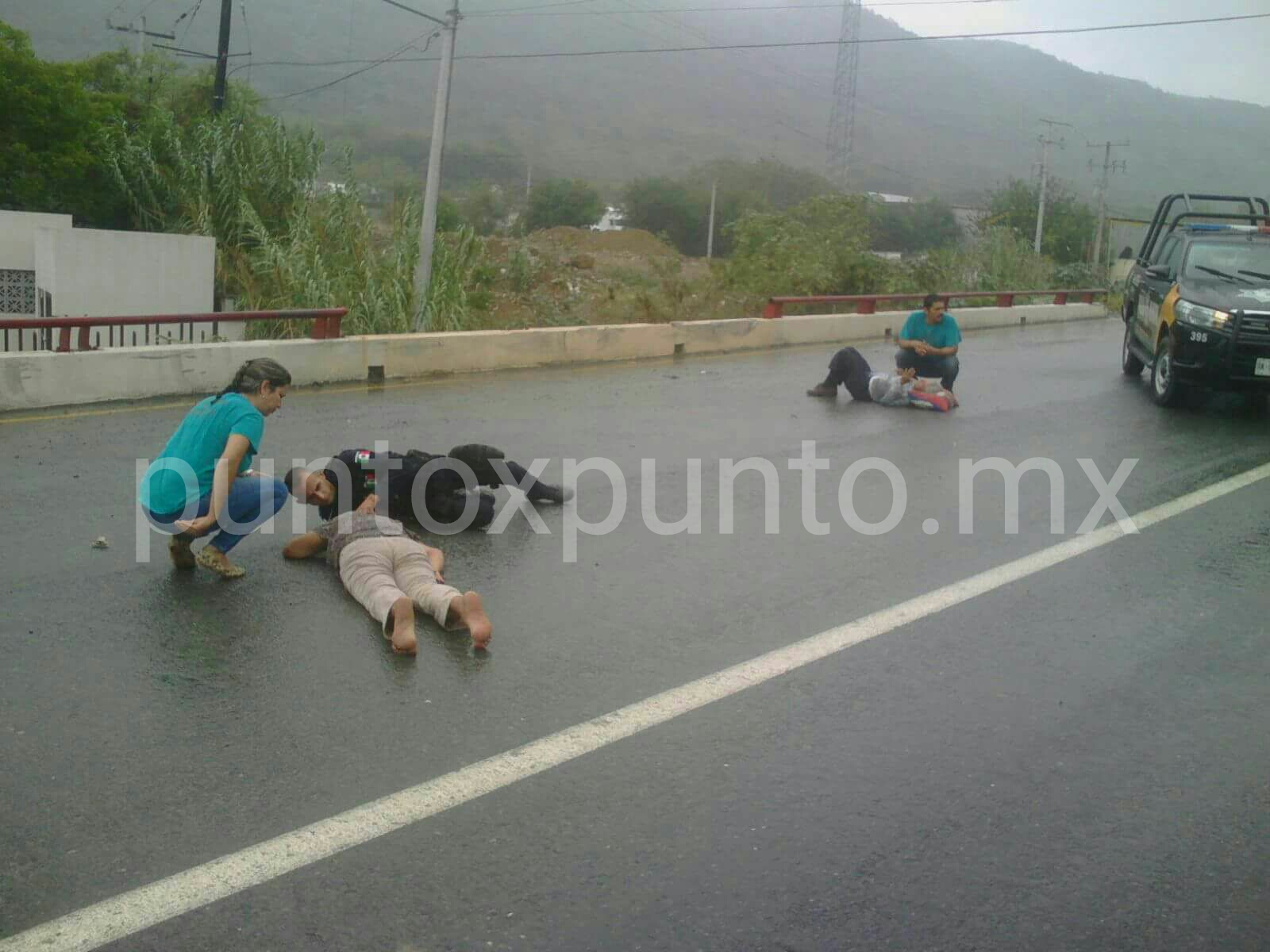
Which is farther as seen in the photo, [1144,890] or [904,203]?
[904,203]

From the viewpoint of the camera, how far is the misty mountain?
139 m

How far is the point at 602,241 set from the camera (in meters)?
65.1

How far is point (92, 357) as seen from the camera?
12.4 m

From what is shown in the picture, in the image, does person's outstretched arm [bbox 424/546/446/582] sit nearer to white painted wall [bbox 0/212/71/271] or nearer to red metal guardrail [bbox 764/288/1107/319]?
red metal guardrail [bbox 764/288/1107/319]

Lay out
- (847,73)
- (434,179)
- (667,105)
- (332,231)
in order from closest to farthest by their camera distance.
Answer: (434,179)
(332,231)
(847,73)
(667,105)

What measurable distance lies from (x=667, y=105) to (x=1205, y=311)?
550 ft

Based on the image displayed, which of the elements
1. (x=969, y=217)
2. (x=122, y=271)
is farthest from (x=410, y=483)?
(x=969, y=217)

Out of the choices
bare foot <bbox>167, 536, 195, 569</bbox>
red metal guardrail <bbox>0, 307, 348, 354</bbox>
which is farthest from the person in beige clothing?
red metal guardrail <bbox>0, 307, 348, 354</bbox>

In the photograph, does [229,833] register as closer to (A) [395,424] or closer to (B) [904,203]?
(A) [395,424]

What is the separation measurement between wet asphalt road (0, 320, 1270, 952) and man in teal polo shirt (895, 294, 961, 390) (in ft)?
17.9

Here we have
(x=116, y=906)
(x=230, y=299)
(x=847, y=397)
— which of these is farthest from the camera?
(x=230, y=299)

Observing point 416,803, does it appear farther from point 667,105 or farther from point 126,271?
point 667,105

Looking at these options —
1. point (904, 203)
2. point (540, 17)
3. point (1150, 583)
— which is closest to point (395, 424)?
point (1150, 583)

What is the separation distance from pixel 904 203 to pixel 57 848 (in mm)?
106744
